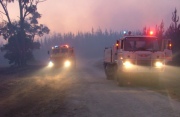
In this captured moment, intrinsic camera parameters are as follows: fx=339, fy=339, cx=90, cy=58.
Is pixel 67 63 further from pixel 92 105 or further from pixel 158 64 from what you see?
pixel 92 105

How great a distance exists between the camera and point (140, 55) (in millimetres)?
18438

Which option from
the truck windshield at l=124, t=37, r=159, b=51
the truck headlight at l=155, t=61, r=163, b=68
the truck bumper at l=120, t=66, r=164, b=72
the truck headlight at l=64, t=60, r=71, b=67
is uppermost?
the truck windshield at l=124, t=37, r=159, b=51

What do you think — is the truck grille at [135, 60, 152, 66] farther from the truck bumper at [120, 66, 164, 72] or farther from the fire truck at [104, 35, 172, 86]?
the truck bumper at [120, 66, 164, 72]

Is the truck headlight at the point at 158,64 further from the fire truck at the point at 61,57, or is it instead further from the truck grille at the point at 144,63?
the fire truck at the point at 61,57

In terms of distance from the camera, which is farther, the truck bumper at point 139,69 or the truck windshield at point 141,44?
the truck windshield at point 141,44

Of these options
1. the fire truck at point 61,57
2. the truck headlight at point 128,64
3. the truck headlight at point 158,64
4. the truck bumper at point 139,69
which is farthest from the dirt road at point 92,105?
the fire truck at point 61,57

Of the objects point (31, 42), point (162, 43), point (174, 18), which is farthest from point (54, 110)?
point (31, 42)

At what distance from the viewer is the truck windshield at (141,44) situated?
18906mm

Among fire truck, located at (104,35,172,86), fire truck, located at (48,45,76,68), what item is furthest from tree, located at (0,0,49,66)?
fire truck, located at (104,35,172,86)

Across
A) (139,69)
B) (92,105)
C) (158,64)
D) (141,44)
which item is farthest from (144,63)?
(92,105)

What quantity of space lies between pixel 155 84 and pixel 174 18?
26635mm

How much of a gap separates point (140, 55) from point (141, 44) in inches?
38.6

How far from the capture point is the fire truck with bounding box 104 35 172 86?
1847 centimetres

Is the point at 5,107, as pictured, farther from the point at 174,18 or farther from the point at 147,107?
the point at 174,18
